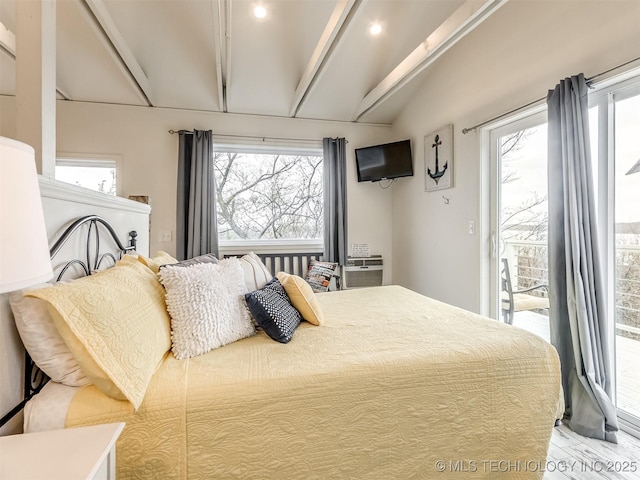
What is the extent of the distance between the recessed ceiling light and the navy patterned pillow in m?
2.23

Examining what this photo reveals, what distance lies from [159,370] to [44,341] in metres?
0.34

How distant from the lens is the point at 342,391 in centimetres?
106

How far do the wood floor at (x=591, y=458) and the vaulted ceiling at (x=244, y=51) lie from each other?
2.56 m

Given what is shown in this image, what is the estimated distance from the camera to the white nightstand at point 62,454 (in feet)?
2.14

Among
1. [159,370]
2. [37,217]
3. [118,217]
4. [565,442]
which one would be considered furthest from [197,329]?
[565,442]

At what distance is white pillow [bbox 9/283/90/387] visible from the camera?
Answer: 34.4 inches

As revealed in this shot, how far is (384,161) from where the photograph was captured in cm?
366

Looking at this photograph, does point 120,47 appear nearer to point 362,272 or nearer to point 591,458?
point 362,272

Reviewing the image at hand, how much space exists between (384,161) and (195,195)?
2.21 meters

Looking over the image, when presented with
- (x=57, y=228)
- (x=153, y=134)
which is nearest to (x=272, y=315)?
(x=57, y=228)

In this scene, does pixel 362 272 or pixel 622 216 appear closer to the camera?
pixel 622 216

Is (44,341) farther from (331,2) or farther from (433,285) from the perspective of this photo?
(433,285)

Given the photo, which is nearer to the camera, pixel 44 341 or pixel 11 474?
pixel 11 474

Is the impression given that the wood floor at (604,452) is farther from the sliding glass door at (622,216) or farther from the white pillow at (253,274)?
the white pillow at (253,274)
